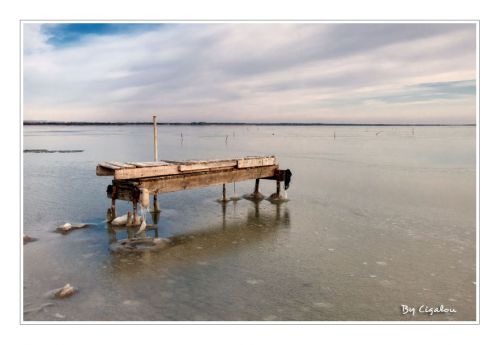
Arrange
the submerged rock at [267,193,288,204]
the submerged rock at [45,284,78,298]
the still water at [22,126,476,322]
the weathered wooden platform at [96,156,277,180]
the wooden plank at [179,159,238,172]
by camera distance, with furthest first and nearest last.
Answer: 1. the submerged rock at [267,193,288,204]
2. the wooden plank at [179,159,238,172]
3. the weathered wooden platform at [96,156,277,180]
4. the submerged rock at [45,284,78,298]
5. the still water at [22,126,476,322]

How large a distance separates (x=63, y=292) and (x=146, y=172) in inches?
221

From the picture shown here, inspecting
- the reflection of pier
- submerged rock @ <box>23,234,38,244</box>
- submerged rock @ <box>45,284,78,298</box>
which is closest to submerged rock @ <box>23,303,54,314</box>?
submerged rock @ <box>45,284,78,298</box>

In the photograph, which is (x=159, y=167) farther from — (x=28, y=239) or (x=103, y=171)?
(x=28, y=239)

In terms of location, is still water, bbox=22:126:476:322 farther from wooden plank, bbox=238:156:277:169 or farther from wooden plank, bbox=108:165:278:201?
wooden plank, bbox=238:156:277:169

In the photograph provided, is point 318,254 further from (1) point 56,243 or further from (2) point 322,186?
(2) point 322,186

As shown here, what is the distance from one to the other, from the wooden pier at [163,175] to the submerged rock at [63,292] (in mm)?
4381

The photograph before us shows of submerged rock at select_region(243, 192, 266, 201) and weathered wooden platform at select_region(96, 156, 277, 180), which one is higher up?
weathered wooden platform at select_region(96, 156, 277, 180)

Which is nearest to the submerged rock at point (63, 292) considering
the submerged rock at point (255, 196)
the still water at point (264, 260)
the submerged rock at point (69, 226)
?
the still water at point (264, 260)

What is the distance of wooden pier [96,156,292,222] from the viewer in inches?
509

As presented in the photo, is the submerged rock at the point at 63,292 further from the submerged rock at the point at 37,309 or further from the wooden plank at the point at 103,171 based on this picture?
the wooden plank at the point at 103,171

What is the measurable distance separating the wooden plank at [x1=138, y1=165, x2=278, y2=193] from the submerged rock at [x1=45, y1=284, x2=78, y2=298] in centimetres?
493

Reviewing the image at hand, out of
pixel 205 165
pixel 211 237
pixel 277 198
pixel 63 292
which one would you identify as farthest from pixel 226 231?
pixel 63 292

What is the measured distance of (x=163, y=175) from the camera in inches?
550

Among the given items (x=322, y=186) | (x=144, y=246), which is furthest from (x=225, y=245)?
(x=322, y=186)
